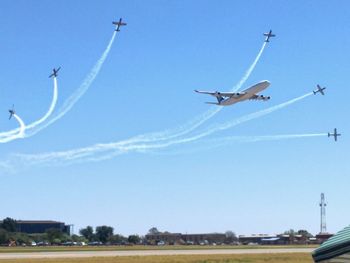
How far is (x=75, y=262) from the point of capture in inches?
3167

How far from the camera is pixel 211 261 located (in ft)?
262

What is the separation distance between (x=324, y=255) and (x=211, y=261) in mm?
63973

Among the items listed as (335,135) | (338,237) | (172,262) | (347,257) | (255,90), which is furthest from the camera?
(335,135)

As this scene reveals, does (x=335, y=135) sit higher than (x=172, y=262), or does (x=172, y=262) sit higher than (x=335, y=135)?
(x=335, y=135)

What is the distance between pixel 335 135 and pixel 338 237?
326ft

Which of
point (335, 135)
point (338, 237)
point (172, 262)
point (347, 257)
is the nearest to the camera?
point (347, 257)

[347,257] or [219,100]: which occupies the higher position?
[219,100]

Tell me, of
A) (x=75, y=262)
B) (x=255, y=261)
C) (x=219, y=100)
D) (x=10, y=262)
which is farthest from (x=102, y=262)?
(x=219, y=100)

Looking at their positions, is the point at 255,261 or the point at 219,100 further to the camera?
the point at 219,100

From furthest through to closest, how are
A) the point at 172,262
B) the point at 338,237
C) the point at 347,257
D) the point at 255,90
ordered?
the point at 255,90 → the point at 172,262 → the point at 338,237 → the point at 347,257

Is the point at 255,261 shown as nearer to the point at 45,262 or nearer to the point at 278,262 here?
the point at 278,262

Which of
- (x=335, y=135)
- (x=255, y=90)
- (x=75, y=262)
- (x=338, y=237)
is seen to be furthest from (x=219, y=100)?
(x=338, y=237)

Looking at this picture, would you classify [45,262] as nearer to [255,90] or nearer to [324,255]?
[255,90]

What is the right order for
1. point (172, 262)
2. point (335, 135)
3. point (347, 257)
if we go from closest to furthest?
point (347, 257) → point (172, 262) → point (335, 135)
